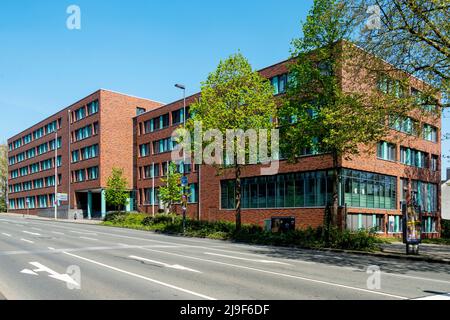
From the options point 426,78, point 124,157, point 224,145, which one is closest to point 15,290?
point 426,78

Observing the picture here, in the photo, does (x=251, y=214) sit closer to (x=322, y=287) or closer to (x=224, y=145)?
(x=224, y=145)

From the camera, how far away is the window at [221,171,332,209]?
115ft

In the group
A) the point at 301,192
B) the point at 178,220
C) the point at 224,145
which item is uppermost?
the point at 224,145

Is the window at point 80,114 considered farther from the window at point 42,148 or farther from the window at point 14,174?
the window at point 14,174

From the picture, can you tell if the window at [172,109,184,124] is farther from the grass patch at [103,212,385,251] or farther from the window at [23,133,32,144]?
the window at [23,133,32,144]

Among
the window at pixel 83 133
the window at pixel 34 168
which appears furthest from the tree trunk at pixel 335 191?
the window at pixel 34 168

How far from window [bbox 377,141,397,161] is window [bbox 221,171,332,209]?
247 inches

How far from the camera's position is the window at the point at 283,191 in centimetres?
3497

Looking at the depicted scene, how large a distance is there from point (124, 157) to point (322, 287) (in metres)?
56.5

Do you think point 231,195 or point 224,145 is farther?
point 231,195

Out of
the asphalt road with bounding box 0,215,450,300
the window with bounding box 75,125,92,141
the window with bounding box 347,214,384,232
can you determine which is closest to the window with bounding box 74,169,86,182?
the window with bounding box 75,125,92,141

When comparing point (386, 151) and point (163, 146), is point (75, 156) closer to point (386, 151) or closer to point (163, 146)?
point (163, 146)

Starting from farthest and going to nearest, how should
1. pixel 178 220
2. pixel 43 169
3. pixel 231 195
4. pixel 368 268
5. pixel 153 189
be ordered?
1. pixel 43 169
2. pixel 153 189
3. pixel 231 195
4. pixel 178 220
5. pixel 368 268

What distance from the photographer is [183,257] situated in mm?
17172
